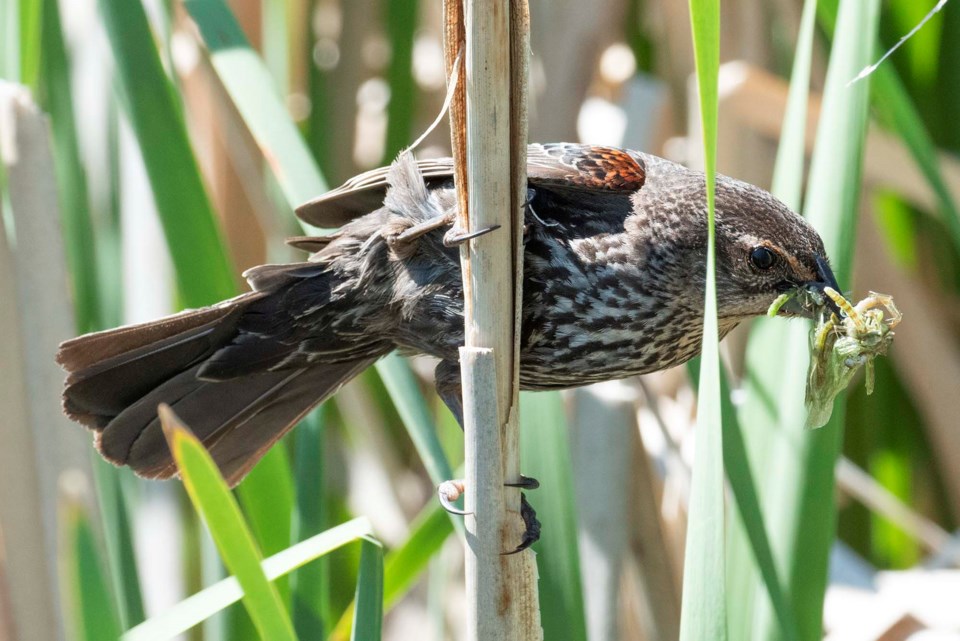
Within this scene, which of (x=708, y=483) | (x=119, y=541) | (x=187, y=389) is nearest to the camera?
(x=708, y=483)

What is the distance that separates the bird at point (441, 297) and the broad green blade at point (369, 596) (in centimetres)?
50

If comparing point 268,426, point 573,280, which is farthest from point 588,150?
point 268,426

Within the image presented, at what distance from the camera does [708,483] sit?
0.85 meters

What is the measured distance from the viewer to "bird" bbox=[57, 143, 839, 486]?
1377 mm

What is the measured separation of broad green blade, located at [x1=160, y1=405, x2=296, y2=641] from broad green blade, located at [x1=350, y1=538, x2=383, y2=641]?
0.16 m

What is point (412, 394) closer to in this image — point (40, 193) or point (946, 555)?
point (40, 193)

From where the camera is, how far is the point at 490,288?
1.05m

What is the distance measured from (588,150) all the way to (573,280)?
20 centimetres

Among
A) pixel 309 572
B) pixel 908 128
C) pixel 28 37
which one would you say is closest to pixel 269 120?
pixel 28 37

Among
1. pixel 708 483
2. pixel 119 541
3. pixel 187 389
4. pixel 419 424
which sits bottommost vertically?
pixel 119 541

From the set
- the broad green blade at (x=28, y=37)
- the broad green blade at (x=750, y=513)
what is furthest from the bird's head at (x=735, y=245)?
the broad green blade at (x=28, y=37)

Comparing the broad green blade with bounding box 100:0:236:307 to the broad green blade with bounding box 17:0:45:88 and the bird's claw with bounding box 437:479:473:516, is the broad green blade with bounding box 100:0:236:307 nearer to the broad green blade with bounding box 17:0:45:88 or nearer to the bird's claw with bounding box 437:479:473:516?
the broad green blade with bounding box 17:0:45:88

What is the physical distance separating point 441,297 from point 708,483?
2.11 ft

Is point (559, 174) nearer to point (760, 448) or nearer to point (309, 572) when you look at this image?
point (760, 448)
